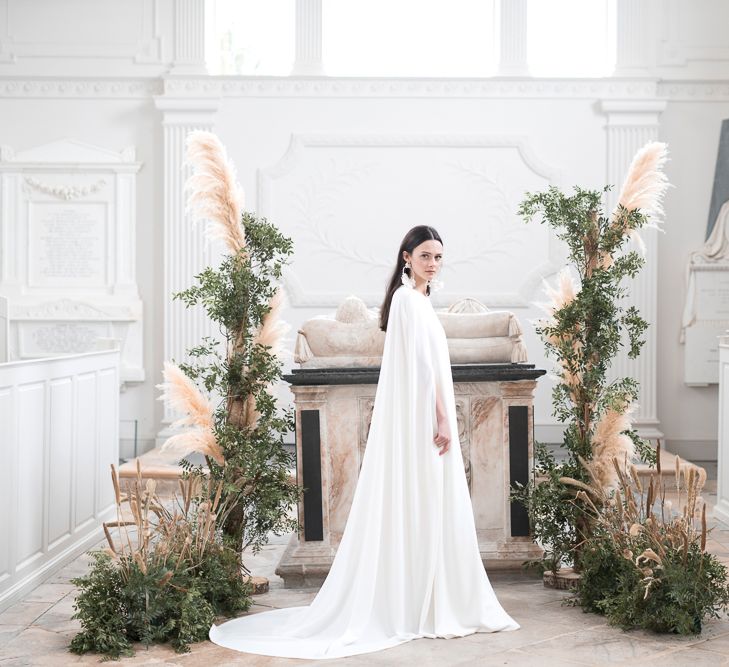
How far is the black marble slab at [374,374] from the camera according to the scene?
17.7ft

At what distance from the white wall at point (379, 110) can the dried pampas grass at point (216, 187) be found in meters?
4.83

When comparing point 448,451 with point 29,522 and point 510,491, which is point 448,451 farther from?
point 29,522

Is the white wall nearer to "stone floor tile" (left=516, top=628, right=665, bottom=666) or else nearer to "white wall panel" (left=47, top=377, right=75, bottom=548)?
"white wall panel" (left=47, top=377, right=75, bottom=548)

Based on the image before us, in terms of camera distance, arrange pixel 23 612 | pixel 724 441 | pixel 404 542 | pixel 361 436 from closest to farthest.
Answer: pixel 404 542
pixel 23 612
pixel 361 436
pixel 724 441

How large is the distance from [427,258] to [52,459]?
2.78 meters

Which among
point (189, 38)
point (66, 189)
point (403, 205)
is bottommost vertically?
point (403, 205)

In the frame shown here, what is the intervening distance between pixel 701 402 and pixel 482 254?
2.93 meters

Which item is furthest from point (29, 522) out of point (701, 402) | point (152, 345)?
point (701, 402)

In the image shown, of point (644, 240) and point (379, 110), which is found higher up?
point (379, 110)

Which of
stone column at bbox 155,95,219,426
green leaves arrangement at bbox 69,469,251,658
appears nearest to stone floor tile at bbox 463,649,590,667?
green leaves arrangement at bbox 69,469,251,658

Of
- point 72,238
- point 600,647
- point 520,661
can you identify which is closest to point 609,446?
point 600,647

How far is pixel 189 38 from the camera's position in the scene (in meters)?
10.0

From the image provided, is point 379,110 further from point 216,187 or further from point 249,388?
point 249,388

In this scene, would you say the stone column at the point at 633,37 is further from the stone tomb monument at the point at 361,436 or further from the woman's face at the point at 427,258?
the woman's face at the point at 427,258
